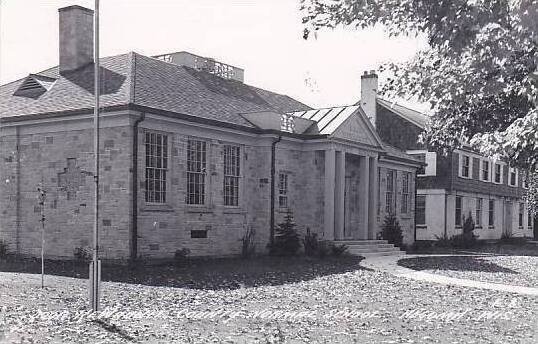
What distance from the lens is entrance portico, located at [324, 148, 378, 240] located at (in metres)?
23.9

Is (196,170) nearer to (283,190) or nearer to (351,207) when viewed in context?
(283,190)

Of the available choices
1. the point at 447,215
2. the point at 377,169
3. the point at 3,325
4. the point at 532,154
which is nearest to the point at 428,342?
the point at 532,154

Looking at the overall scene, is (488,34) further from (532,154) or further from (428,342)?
(428,342)

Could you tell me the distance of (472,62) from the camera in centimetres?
939

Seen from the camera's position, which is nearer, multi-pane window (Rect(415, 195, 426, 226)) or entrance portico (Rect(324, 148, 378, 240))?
entrance portico (Rect(324, 148, 378, 240))

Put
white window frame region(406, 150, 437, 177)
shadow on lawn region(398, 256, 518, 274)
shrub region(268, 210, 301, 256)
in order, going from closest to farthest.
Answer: shadow on lawn region(398, 256, 518, 274) < shrub region(268, 210, 301, 256) < white window frame region(406, 150, 437, 177)

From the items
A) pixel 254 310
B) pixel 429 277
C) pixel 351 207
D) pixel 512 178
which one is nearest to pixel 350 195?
pixel 351 207

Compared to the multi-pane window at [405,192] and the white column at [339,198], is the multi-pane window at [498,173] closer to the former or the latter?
the multi-pane window at [405,192]

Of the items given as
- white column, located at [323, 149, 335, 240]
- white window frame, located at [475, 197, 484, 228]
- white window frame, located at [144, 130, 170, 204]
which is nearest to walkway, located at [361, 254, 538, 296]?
white column, located at [323, 149, 335, 240]

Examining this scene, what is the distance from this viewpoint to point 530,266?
22.2 meters

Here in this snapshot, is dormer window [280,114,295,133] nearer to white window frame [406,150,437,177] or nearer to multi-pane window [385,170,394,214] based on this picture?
multi-pane window [385,170,394,214]

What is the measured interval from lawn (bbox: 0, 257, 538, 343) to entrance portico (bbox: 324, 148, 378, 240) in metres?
7.19

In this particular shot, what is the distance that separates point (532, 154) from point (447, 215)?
26067 millimetres

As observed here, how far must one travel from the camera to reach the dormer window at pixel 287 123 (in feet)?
77.3
